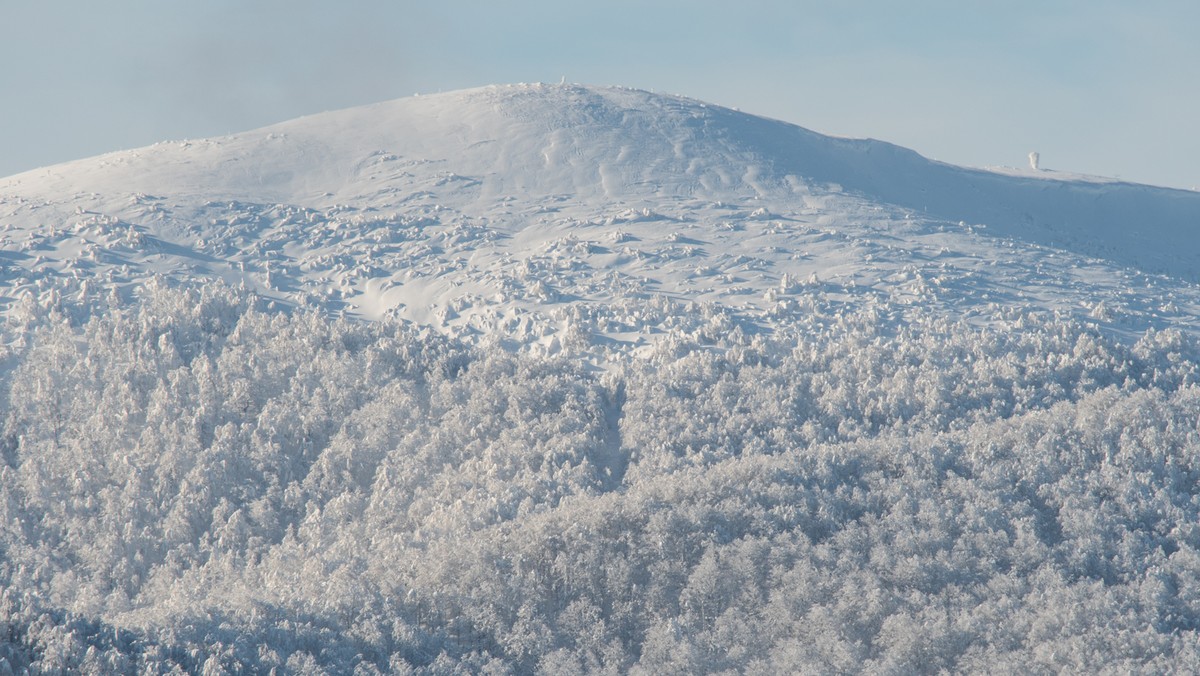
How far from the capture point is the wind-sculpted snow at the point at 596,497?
12419cm

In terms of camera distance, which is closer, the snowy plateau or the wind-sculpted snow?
the snowy plateau

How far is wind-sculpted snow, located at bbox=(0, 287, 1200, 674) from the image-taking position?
12419cm

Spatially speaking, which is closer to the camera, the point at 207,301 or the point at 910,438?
the point at 910,438

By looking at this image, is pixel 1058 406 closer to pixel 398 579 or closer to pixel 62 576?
pixel 398 579

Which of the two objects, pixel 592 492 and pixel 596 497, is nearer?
pixel 596 497

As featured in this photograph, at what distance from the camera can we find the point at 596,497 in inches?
5856

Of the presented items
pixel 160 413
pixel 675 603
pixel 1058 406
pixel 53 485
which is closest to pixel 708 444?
pixel 675 603

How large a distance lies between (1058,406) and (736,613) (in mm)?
57103

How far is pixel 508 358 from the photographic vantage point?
18088 centimetres

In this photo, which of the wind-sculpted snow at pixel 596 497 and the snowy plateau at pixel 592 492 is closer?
the snowy plateau at pixel 592 492

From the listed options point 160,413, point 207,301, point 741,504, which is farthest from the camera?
point 207,301

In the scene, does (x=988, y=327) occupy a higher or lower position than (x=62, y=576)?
higher

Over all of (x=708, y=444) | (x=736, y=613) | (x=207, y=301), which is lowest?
(x=736, y=613)

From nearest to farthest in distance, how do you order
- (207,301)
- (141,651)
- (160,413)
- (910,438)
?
(141,651) < (910,438) < (160,413) < (207,301)
